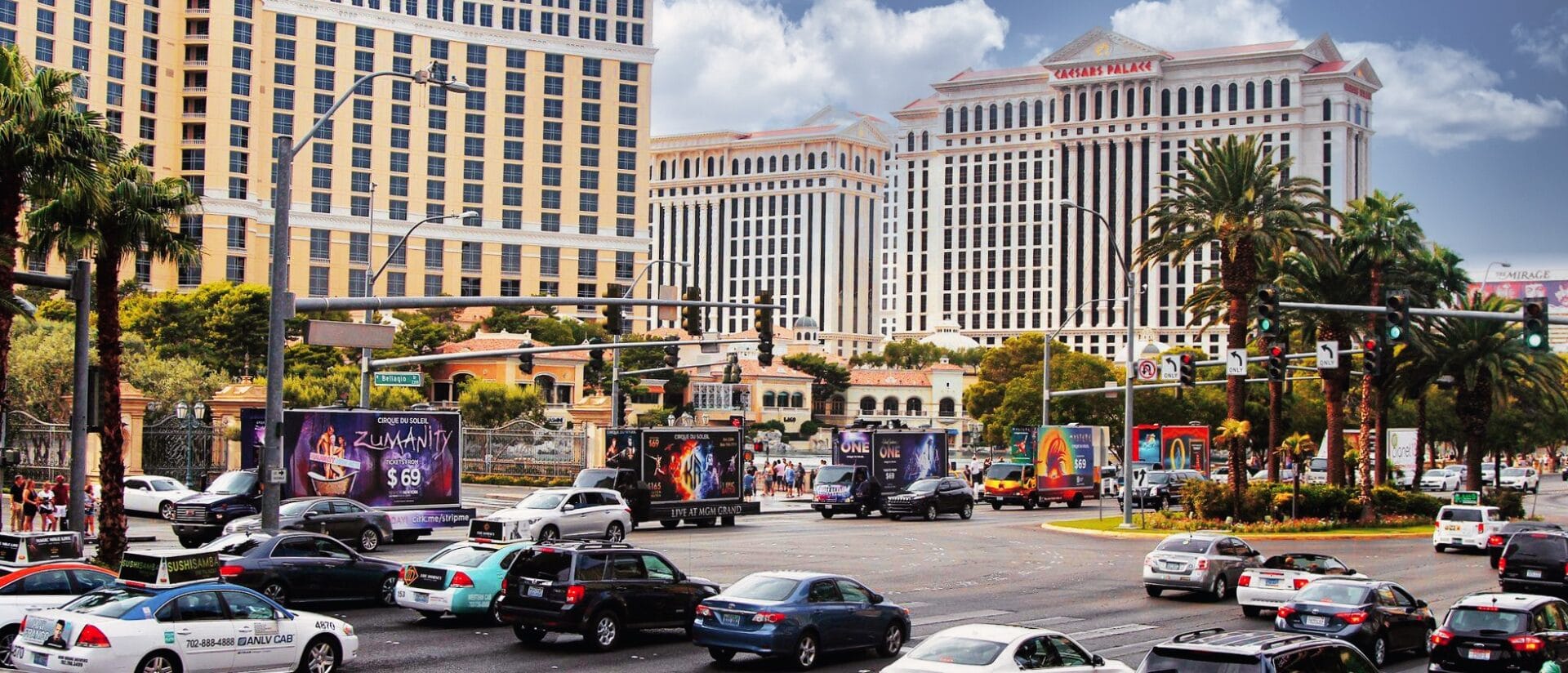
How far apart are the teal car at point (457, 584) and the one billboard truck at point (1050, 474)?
127ft

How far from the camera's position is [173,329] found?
104m

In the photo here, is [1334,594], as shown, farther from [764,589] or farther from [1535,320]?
[764,589]

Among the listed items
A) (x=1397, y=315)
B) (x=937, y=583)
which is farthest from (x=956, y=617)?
(x=1397, y=315)

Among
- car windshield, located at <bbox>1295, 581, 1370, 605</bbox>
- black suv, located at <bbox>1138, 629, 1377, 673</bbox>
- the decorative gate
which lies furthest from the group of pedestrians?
black suv, located at <bbox>1138, 629, 1377, 673</bbox>

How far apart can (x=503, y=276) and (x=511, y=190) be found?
8319mm

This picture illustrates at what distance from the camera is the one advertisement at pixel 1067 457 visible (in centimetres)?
6053

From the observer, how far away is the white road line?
24469 millimetres

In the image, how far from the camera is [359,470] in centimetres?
3909

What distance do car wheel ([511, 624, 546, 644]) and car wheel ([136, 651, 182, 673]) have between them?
552 centimetres

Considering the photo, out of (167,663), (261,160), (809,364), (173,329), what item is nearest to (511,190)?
(261,160)

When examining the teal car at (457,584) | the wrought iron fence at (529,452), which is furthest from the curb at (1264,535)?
the teal car at (457,584)

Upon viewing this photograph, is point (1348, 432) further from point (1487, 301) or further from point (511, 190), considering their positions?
point (511, 190)

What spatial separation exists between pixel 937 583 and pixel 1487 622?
12.8 m

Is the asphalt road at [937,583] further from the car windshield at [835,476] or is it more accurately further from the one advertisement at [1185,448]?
the one advertisement at [1185,448]
